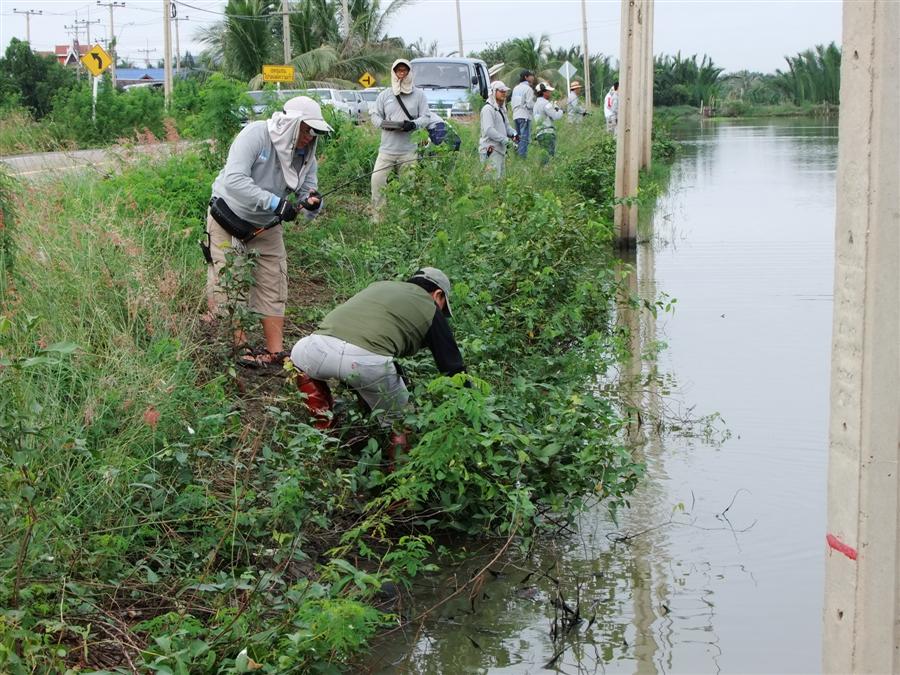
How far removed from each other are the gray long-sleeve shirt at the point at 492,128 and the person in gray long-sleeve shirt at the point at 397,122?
300cm

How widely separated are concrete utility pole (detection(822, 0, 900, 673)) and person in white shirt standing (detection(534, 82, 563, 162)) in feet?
53.7

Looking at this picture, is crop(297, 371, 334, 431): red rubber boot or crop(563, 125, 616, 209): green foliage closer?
crop(297, 371, 334, 431): red rubber boot

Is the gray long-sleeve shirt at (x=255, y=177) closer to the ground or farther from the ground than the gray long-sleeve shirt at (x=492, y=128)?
closer to the ground

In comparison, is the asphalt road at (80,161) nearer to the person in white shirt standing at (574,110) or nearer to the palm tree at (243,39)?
the person in white shirt standing at (574,110)

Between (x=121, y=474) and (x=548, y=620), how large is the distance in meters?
1.86

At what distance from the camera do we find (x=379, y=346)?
5.98 metres

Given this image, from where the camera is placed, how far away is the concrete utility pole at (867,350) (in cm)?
330

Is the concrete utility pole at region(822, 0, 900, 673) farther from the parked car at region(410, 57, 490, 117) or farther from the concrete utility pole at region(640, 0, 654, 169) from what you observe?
the parked car at region(410, 57, 490, 117)

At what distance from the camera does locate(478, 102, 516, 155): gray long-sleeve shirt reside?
1498 cm

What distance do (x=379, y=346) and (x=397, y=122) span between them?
20.0 ft

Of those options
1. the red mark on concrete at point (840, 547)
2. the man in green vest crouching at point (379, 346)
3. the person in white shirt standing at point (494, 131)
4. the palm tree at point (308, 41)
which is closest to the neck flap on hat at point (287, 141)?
the man in green vest crouching at point (379, 346)

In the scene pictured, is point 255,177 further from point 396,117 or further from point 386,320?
point 396,117

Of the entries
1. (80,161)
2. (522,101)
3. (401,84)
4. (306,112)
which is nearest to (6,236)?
(306,112)

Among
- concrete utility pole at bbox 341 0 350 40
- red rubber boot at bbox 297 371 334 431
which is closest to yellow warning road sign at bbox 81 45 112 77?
red rubber boot at bbox 297 371 334 431
